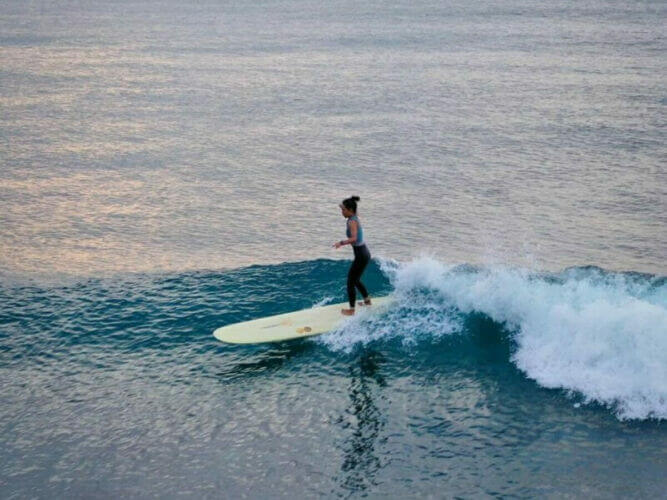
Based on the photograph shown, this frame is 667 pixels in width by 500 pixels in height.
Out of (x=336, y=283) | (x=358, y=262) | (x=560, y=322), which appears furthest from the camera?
(x=336, y=283)

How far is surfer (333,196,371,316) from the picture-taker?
13.7m

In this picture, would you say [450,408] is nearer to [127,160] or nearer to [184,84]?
[127,160]

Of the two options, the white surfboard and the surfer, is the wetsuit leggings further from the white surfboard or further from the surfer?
the white surfboard

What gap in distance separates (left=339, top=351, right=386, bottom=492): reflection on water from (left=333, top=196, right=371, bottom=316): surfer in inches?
46.9

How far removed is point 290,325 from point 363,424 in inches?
115

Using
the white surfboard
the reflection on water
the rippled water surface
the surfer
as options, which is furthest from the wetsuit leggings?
the rippled water surface

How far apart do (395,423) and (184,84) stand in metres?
36.5

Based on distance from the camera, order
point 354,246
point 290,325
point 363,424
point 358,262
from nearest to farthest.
→ point 363,424 < point 354,246 < point 358,262 < point 290,325

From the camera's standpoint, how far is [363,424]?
12.0m

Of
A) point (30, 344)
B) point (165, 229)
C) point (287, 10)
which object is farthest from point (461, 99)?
point (287, 10)

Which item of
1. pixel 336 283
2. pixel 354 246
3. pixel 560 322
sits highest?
pixel 354 246

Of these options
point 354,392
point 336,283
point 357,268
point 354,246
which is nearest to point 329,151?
point 336,283

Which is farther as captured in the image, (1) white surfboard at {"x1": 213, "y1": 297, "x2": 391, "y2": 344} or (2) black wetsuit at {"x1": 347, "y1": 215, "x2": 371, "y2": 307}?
(2) black wetsuit at {"x1": 347, "y1": 215, "x2": 371, "y2": 307}

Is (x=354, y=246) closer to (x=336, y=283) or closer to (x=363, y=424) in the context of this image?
(x=336, y=283)
